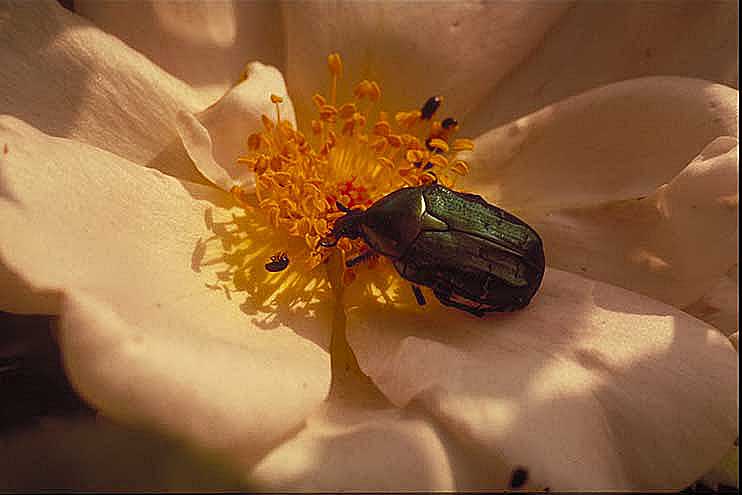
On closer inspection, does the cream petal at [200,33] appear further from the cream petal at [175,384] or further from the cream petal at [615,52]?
the cream petal at [175,384]

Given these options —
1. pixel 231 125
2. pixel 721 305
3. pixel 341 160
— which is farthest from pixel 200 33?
pixel 721 305

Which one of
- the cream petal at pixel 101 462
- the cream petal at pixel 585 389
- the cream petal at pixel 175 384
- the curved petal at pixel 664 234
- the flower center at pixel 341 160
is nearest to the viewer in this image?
the cream petal at pixel 101 462

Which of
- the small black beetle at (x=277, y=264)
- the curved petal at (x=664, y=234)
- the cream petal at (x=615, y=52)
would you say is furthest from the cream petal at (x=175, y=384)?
the cream petal at (x=615, y=52)

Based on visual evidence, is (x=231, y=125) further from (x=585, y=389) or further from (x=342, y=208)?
(x=585, y=389)

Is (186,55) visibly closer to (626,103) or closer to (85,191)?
(85,191)

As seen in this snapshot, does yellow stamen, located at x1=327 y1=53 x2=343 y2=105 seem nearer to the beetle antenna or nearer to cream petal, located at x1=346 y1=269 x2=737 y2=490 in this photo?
the beetle antenna
